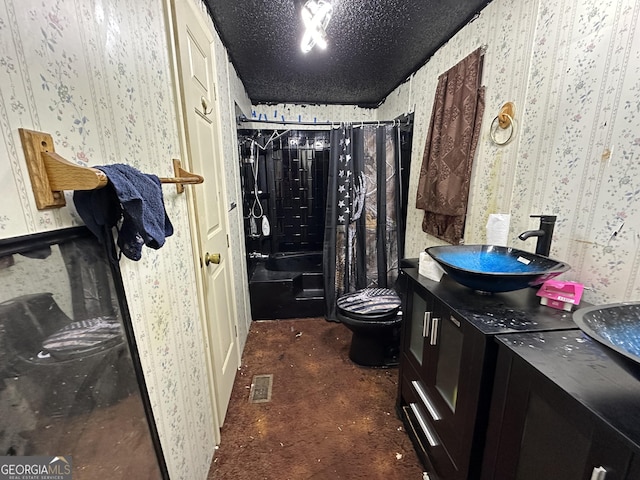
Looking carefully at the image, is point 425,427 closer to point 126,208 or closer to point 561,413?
point 561,413

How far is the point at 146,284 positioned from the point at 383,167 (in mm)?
2107

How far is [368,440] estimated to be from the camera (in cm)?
144

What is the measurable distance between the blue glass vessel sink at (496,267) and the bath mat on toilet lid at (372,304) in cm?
70

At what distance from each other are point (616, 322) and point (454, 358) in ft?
1.59

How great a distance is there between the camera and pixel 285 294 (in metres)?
2.64

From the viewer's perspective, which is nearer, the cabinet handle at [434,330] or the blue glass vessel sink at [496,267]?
the blue glass vessel sink at [496,267]

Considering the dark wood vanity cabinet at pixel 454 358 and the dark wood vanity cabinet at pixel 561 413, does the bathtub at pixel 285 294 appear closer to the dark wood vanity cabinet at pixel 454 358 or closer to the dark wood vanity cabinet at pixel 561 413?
the dark wood vanity cabinet at pixel 454 358

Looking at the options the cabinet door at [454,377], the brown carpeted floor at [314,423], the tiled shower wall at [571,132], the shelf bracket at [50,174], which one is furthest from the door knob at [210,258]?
the tiled shower wall at [571,132]

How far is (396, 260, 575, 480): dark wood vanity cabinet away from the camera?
0.85 meters

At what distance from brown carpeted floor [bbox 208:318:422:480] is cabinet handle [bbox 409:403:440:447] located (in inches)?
10.7

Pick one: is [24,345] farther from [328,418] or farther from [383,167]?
[383,167]

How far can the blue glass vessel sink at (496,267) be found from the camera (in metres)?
0.91

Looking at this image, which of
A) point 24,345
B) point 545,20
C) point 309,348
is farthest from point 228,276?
point 545,20

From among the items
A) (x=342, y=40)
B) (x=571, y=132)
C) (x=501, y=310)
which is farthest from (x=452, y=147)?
(x=501, y=310)
